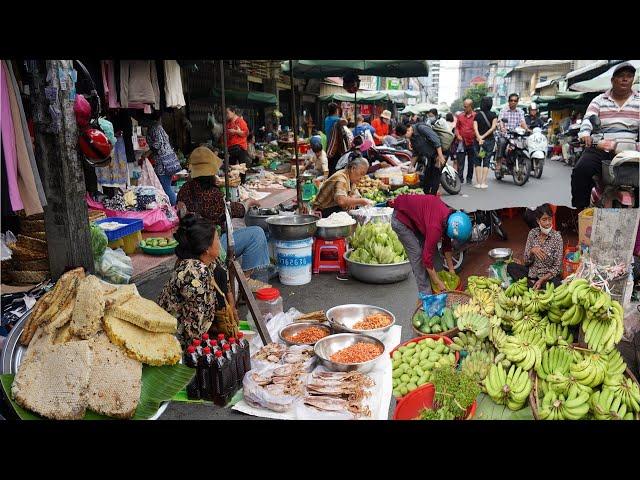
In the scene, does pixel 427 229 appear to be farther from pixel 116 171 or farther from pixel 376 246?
pixel 116 171

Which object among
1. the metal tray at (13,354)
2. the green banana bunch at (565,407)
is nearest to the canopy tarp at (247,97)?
the metal tray at (13,354)

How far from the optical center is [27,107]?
12.4 ft

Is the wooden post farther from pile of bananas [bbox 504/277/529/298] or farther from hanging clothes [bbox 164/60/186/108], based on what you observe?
pile of bananas [bbox 504/277/529/298]

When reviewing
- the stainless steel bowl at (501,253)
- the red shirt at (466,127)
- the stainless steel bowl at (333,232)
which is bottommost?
the stainless steel bowl at (501,253)

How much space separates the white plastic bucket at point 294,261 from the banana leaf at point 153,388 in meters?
2.47

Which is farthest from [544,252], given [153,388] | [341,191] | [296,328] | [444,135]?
[444,135]

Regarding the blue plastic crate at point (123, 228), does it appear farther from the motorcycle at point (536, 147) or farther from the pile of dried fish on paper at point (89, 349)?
the motorcycle at point (536, 147)

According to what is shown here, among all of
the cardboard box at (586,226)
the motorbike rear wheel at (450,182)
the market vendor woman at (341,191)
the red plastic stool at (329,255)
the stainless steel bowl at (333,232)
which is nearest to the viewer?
the cardboard box at (586,226)

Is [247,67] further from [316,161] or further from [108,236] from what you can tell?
[108,236]

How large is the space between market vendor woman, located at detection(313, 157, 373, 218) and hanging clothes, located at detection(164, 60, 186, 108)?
2100 mm

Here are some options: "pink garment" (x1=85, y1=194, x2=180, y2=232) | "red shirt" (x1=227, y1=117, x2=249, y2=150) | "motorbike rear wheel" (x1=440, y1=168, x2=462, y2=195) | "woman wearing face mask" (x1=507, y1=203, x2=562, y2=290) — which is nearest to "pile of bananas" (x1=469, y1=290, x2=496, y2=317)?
"woman wearing face mask" (x1=507, y1=203, x2=562, y2=290)

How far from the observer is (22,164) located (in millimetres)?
3143

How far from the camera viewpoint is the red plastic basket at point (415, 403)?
9.73ft

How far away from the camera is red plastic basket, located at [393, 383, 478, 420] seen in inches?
117
